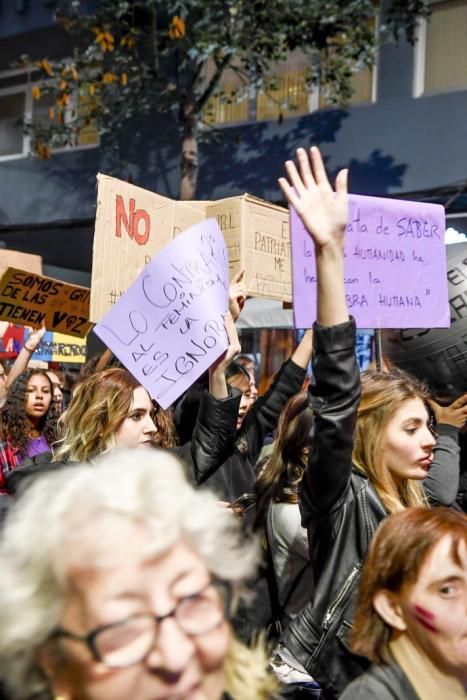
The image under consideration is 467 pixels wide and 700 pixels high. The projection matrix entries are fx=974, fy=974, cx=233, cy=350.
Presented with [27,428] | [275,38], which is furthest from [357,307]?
[275,38]

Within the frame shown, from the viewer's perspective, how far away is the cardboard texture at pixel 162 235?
4.23 metres

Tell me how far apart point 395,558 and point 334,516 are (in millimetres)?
568

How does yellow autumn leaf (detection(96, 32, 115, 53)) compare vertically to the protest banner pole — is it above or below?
above

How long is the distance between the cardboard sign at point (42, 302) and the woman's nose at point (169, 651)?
547 centimetres

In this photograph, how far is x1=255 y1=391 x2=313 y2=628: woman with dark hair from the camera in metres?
3.34

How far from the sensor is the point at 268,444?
209 inches

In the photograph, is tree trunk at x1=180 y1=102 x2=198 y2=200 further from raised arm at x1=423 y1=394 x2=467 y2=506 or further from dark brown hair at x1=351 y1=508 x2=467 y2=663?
dark brown hair at x1=351 y1=508 x2=467 y2=663

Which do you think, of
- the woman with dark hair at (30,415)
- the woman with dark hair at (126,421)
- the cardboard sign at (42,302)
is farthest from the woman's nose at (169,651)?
the cardboard sign at (42,302)

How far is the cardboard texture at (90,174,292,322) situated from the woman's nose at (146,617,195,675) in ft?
9.55

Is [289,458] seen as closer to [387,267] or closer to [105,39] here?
[387,267]

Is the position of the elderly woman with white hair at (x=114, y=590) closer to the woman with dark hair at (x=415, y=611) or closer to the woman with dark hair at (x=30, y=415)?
the woman with dark hair at (x=415, y=611)

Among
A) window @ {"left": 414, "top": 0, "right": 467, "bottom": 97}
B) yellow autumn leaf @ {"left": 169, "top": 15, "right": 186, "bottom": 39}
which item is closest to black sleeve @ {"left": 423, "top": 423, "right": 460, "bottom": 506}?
yellow autumn leaf @ {"left": 169, "top": 15, "right": 186, "bottom": 39}

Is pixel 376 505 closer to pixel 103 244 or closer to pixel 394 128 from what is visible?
pixel 103 244

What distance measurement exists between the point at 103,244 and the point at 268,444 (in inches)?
64.6
